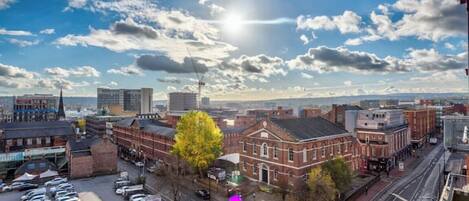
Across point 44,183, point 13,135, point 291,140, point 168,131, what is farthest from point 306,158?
point 13,135

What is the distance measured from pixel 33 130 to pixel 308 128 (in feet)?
204

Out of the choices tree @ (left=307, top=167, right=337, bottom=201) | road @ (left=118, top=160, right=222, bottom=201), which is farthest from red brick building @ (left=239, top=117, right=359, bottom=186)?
road @ (left=118, top=160, right=222, bottom=201)

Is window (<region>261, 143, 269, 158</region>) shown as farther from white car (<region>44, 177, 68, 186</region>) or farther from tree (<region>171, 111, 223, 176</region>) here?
white car (<region>44, 177, 68, 186</region>)

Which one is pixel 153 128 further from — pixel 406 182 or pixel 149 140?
pixel 406 182

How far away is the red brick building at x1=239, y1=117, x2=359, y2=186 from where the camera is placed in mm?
45594

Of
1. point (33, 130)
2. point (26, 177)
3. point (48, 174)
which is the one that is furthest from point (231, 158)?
point (33, 130)

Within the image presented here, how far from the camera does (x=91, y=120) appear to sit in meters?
123

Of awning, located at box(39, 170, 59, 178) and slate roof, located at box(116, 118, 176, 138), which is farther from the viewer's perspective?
slate roof, located at box(116, 118, 176, 138)

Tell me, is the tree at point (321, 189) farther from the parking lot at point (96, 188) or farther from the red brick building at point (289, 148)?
the parking lot at point (96, 188)

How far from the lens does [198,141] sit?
5222cm

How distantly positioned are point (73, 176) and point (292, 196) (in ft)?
139

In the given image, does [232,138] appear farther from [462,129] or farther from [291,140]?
[462,129]

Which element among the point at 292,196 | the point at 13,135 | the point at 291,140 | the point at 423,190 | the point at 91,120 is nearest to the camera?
the point at 292,196

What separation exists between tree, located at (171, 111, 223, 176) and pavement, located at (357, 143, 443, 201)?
2385cm
